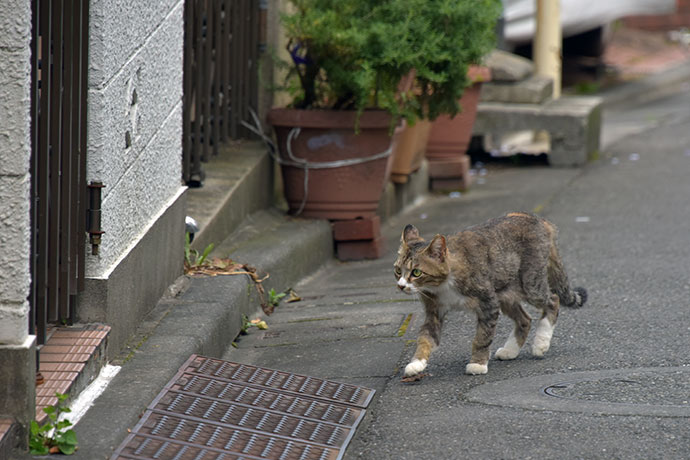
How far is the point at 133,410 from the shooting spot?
13.9ft

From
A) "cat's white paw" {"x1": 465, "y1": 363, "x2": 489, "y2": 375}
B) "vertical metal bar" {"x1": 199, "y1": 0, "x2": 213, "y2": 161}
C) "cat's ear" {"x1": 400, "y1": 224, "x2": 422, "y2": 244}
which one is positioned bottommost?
"cat's white paw" {"x1": 465, "y1": 363, "x2": 489, "y2": 375}

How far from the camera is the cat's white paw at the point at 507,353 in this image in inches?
218

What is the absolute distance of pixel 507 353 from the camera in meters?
5.53

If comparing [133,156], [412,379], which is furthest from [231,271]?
[412,379]

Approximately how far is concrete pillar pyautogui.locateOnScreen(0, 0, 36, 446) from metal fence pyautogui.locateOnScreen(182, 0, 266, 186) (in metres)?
3.48

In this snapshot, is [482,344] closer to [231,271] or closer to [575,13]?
[231,271]

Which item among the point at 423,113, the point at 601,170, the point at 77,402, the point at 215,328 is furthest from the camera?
the point at 601,170

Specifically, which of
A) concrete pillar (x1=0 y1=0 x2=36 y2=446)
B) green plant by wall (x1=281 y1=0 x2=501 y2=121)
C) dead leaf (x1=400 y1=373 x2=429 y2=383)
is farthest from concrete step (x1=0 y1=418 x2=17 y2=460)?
green plant by wall (x1=281 y1=0 x2=501 y2=121)

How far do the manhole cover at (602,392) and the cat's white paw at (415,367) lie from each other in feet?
0.88

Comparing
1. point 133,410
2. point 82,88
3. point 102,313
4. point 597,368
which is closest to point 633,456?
point 597,368

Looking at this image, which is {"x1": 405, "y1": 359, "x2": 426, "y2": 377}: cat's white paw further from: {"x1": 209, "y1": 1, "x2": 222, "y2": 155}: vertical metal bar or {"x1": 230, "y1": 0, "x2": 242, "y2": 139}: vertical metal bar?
{"x1": 230, "y1": 0, "x2": 242, "y2": 139}: vertical metal bar

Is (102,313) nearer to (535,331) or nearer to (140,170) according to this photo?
(140,170)

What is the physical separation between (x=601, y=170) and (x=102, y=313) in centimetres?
854

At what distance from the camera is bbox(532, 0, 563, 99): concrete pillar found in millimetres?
14445
